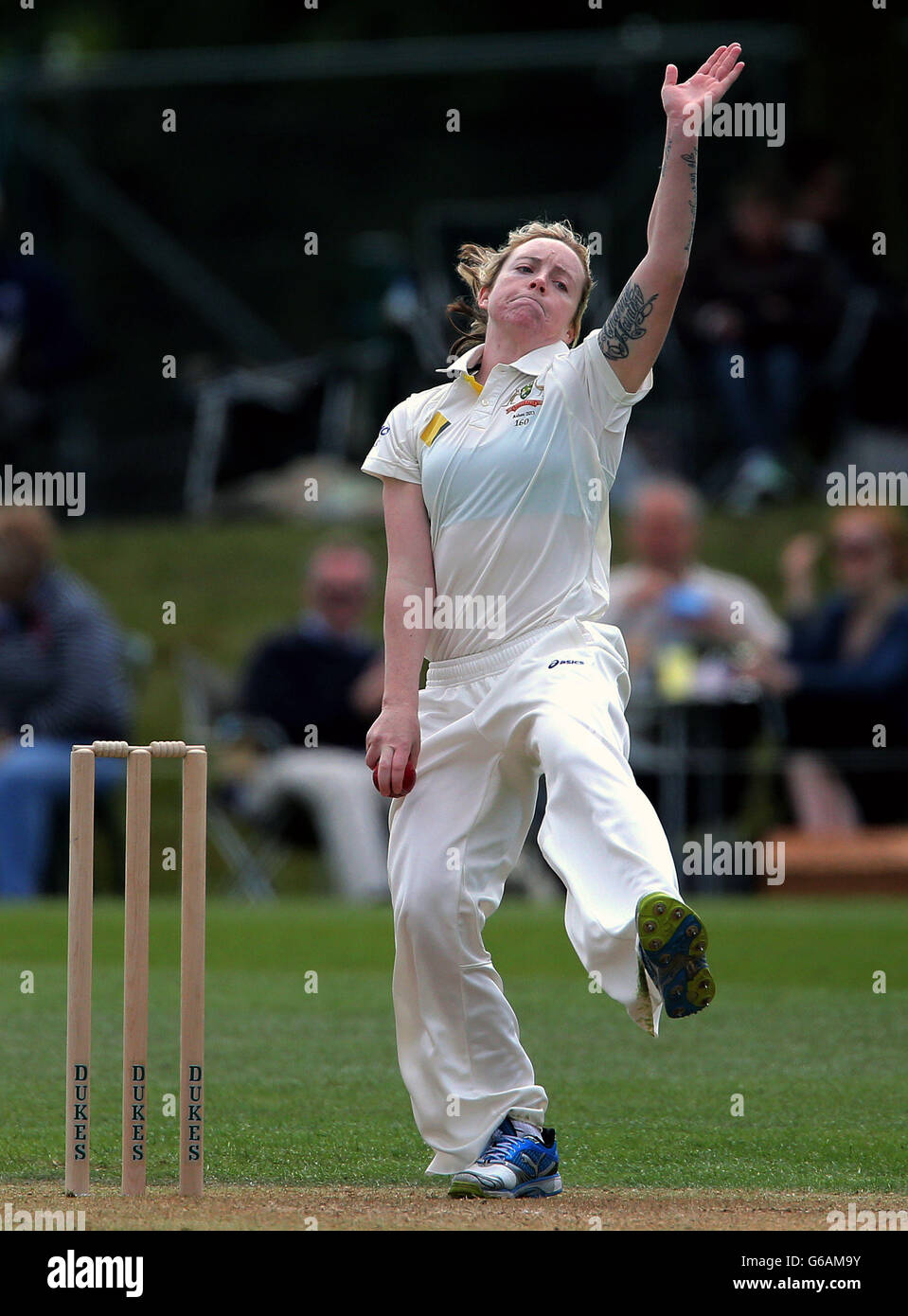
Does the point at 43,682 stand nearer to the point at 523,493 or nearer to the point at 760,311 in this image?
the point at 760,311

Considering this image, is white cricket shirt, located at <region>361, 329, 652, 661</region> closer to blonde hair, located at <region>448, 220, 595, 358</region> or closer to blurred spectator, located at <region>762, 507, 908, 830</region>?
blonde hair, located at <region>448, 220, 595, 358</region>

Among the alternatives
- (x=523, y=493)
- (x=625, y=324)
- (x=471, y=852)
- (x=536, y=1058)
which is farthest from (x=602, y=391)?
(x=536, y=1058)

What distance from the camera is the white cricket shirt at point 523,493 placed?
5.63 metres

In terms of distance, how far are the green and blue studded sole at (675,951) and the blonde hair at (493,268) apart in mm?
1900

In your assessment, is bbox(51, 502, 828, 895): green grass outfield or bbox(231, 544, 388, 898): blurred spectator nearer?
bbox(231, 544, 388, 898): blurred spectator

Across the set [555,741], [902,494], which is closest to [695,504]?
[902,494]

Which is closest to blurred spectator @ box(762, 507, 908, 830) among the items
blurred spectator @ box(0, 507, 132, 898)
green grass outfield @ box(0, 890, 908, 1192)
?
green grass outfield @ box(0, 890, 908, 1192)

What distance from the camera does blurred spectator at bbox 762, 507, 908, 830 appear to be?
13.3 m

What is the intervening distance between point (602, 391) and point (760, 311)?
10.5 meters

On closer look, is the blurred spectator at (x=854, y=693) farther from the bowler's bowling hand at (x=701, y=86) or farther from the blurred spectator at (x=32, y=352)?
the bowler's bowling hand at (x=701, y=86)

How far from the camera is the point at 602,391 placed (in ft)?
18.7

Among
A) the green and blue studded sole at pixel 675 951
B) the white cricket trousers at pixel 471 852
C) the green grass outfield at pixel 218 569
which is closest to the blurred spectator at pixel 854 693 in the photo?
the green grass outfield at pixel 218 569

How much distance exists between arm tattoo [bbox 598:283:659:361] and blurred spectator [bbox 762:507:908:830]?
7.68 metres
